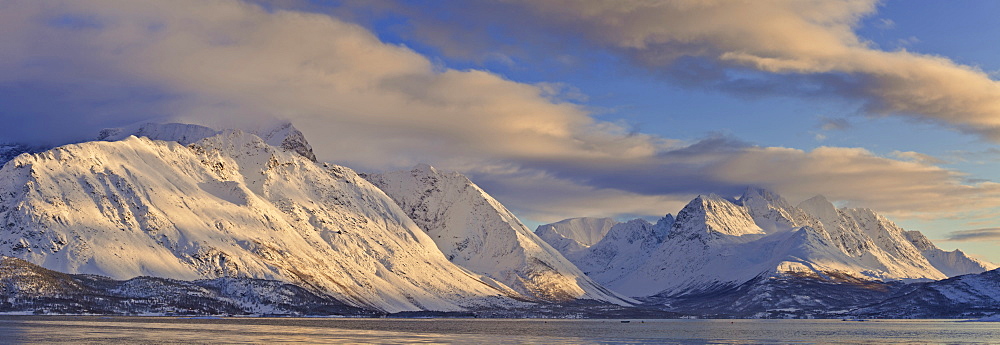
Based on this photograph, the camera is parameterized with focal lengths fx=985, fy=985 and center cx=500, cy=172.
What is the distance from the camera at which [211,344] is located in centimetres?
19325

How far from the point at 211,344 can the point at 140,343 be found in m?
14.0

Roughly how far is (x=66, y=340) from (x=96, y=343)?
11.5m

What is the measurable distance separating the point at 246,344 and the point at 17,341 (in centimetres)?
4416

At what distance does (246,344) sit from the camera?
642ft

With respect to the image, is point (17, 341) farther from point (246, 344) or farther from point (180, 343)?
point (246, 344)

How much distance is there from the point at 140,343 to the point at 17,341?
78.1 ft

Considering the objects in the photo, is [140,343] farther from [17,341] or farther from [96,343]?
[17,341]

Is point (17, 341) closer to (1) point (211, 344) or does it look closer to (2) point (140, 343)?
(2) point (140, 343)

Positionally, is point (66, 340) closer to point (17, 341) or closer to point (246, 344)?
point (17, 341)

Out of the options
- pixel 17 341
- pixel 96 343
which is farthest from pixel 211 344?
pixel 17 341

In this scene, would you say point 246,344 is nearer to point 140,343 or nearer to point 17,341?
point 140,343

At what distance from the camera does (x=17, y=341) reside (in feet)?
632

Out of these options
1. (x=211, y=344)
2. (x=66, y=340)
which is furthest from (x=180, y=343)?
(x=66, y=340)

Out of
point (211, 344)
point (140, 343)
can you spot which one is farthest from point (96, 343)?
point (211, 344)
